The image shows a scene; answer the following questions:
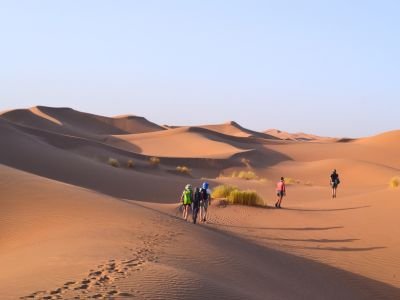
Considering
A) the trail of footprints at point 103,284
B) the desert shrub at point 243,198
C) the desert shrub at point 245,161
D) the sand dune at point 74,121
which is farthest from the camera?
the sand dune at point 74,121

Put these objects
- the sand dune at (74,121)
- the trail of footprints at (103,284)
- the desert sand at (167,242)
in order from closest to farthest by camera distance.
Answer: the trail of footprints at (103,284) → the desert sand at (167,242) → the sand dune at (74,121)

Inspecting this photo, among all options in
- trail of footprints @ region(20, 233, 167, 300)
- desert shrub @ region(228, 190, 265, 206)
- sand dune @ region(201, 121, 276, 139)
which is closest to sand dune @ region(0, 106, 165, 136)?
sand dune @ region(201, 121, 276, 139)

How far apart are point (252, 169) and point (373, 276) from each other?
125ft

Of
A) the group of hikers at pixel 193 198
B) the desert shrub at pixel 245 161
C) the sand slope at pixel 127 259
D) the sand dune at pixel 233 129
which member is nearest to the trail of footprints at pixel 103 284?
the sand slope at pixel 127 259

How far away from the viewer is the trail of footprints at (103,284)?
5879 mm

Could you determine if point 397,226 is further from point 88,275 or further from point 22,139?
point 22,139

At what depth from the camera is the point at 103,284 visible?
20.8ft

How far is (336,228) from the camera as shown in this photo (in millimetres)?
17234

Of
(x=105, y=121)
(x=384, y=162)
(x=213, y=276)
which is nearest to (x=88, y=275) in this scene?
(x=213, y=276)

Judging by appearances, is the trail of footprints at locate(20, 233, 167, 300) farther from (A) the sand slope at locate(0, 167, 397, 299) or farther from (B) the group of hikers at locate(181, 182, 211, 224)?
(B) the group of hikers at locate(181, 182, 211, 224)

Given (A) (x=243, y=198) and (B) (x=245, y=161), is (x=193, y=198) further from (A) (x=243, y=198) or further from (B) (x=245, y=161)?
(B) (x=245, y=161)

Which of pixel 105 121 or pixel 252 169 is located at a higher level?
pixel 105 121

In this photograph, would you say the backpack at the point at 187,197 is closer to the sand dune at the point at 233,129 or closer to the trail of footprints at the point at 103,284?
the trail of footprints at the point at 103,284

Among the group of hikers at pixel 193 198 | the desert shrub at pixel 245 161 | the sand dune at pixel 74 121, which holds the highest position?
the sand dune at pixel 74 121
